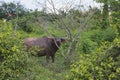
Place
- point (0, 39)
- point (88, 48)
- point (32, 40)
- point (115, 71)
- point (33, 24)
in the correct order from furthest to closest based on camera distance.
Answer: point (33, 24)
point (88, 48)
point (32, 40)
point (0, 39)
point (115, 71)

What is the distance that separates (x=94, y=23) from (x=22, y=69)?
552 inches

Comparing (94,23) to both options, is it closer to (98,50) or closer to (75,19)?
(75,19)

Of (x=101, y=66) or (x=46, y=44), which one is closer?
(x=101, y=66)

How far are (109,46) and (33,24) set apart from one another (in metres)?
17.4

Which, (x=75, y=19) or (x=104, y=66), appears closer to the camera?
(x=104, y=66)

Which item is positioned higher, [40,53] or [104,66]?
[104,66]

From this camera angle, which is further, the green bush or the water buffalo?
the water buffalo

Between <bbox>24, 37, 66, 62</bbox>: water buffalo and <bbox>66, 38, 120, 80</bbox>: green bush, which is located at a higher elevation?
<bbox>66, 38, 120, 80</bbox>: green bush

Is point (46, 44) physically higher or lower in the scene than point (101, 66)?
lower

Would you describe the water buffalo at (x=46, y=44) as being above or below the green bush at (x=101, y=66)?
below

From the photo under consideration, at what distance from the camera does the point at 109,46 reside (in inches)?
193

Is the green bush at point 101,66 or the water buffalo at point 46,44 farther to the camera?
the water buffalo at point 46,44

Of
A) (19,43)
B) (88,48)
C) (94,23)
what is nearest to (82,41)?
(88,48)

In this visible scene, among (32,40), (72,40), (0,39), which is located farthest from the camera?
(32,40)
